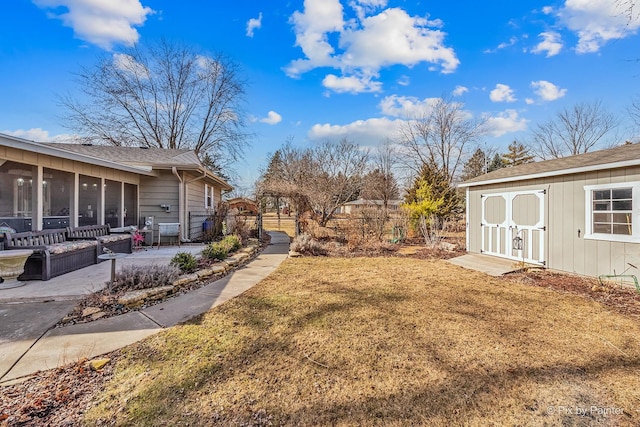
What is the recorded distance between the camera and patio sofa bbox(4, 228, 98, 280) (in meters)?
4.73

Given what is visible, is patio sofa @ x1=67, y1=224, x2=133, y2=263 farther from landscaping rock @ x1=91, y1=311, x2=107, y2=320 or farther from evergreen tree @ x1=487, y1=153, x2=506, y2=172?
evergreen tree @ x1=487, y1=153, x2=506, y2=172

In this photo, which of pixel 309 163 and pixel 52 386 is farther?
pixel 309 163

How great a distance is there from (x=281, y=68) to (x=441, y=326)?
12.5 m

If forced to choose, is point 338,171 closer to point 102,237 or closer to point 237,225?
point 237,225

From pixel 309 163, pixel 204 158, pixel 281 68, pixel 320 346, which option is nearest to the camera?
pixel 320 346

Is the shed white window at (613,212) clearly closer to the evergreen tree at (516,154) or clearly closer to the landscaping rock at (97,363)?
the landscaping rock at (97,363)

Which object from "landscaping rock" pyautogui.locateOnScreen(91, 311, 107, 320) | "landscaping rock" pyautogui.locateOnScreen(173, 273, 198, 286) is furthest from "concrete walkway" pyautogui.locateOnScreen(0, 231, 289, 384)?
"landscaping rock" pyautogui.locateOnScreen(173, 273, 198, 286)

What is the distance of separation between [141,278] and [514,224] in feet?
28.2

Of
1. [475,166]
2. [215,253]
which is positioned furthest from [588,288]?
[475,166]

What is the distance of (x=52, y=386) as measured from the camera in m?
2.15

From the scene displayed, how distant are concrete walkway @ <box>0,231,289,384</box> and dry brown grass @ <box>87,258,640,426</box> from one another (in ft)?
1.26

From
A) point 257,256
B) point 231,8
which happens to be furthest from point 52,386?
point 231,8

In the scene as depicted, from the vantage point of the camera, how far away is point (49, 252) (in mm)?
4809

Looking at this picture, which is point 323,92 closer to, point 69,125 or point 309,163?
point 309,163
